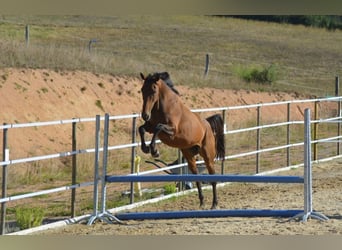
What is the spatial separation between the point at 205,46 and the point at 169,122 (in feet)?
105

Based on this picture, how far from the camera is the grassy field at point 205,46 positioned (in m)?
28.7

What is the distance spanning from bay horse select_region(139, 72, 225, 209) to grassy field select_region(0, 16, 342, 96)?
16252mm

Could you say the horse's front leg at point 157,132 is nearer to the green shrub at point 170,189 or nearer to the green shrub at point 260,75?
the green shrub at point 170,189

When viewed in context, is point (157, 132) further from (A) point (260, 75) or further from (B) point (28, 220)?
(A) point (260, 75)

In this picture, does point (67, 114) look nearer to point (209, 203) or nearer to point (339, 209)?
point (209, 203)

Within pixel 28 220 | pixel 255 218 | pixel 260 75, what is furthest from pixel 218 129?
pixel 260 75

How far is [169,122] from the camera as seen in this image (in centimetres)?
731

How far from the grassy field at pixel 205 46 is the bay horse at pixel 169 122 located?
16.3 m

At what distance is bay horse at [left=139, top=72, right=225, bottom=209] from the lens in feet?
23.2

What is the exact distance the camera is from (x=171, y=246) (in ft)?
4.94

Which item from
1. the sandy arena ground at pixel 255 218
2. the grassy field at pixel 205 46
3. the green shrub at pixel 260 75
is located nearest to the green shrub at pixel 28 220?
the sandy arena ground at pixel 255 218

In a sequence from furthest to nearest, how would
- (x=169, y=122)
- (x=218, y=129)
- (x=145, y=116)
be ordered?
(x=218, y=129) < (x=169, y=122) < (x=145, y=116)

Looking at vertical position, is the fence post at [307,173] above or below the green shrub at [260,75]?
below

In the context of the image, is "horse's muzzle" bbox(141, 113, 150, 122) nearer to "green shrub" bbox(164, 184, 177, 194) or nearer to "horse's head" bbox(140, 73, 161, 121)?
"horse's head" bbox(140, 73, 161, 121)
